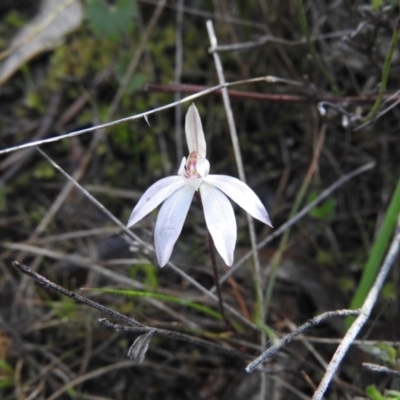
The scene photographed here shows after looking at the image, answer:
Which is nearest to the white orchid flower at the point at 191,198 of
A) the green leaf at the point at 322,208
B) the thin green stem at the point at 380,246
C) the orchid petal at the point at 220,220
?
the orchid petal at the point at 220,220

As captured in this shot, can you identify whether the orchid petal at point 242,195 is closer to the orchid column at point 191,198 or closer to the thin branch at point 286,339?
the orchid column at point 191,198

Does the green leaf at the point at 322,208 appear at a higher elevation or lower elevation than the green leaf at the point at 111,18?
lower

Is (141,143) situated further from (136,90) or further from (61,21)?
(61,21)

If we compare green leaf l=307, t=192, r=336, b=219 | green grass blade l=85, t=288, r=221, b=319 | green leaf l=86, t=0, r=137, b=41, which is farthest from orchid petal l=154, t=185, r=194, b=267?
green leaf l=86, t=0, r=137, b=41

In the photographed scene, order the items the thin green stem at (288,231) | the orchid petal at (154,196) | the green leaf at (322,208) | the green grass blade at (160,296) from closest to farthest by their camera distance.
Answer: the orchid petal at (154,196) < the green grass blade at (160,296) < the thin green stem at (288,231) < the green leaf at (322,208)

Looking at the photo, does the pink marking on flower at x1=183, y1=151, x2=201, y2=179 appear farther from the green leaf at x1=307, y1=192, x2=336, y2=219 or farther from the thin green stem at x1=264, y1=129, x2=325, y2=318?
the green leaf at x1=307, y1=192, x2=336, y2=219

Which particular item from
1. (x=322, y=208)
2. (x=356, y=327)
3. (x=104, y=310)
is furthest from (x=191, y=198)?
(x=322, y=208)

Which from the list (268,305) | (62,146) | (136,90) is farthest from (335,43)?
(62,146)
